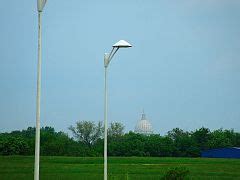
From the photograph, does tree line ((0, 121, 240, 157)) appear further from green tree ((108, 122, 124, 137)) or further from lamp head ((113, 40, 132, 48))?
lamp head ((113, 40, 132, 48))

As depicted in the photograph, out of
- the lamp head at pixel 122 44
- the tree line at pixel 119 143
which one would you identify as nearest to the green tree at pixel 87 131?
the tree line at pixel 119 143

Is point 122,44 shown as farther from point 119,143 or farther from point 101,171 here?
point 119,143

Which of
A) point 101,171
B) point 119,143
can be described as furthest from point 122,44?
point 119,143

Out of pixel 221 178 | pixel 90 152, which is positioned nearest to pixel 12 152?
pixel 90 152

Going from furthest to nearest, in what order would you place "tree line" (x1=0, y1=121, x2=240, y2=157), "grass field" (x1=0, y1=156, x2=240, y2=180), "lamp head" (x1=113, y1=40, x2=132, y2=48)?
"tree line" (x1=0, y1=121, x2=240, y2=157), "grass field" (x1=0, y1=156, x2=240, y2=180), "lamp head" (x1=113, y1=40, x2=132, y2=48)

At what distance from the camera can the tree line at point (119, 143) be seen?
177 feet

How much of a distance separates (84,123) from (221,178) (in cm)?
4921

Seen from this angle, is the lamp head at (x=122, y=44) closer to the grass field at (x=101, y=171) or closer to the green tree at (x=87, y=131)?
the grass field at (x=101, y=171)

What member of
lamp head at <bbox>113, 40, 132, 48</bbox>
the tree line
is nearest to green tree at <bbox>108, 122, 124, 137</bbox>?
the tree line

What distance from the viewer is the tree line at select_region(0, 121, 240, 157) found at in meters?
54.1

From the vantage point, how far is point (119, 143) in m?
63.7

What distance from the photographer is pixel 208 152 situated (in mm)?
65375

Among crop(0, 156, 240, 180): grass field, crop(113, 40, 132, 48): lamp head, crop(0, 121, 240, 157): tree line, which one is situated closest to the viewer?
crop(113, 40, 132, 48): lamp head

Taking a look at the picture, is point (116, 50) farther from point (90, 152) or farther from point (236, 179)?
point (90, 152)
